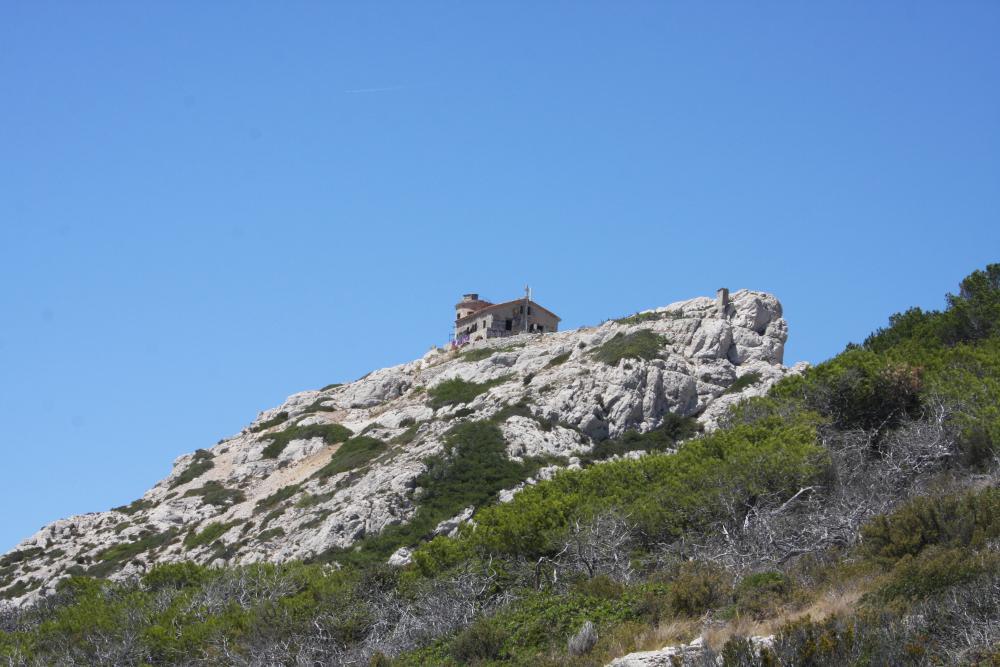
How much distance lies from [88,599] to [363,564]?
43.6 ft

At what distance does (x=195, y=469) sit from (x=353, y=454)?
17728mm

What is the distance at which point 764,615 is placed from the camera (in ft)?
61.1

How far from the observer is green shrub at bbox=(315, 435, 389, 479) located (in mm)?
61188

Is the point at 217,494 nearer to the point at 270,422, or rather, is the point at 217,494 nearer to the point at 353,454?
the point at 353,454

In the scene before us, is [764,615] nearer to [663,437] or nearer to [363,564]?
[363,564]

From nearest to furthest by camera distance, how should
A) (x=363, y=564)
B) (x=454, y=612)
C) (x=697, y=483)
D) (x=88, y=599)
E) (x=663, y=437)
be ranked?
1. (x=454, y=612)
2. (x=697, y=483)
3. (x=88, y=599)
4. (x=363, y=564)
5. (x=663, y=437)

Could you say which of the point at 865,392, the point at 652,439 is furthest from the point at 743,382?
the point at 865,392

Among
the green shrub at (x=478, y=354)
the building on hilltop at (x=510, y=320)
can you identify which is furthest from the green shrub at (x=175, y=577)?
the building on hilltop at (x=510, y=320)

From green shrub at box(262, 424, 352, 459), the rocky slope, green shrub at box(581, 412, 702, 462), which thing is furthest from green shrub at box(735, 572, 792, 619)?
green shrub at box(262, 424, 352, 459)

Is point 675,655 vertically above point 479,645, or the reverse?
point 479,645

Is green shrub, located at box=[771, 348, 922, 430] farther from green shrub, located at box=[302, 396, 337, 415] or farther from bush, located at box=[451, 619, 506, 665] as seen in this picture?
green shrub, located at box=[302, 396, 337, 415]

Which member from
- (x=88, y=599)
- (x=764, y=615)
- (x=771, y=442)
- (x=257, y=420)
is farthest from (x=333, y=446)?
(x=764, y=615)

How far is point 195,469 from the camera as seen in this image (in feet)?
251

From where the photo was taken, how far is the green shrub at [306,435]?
7106 cm
